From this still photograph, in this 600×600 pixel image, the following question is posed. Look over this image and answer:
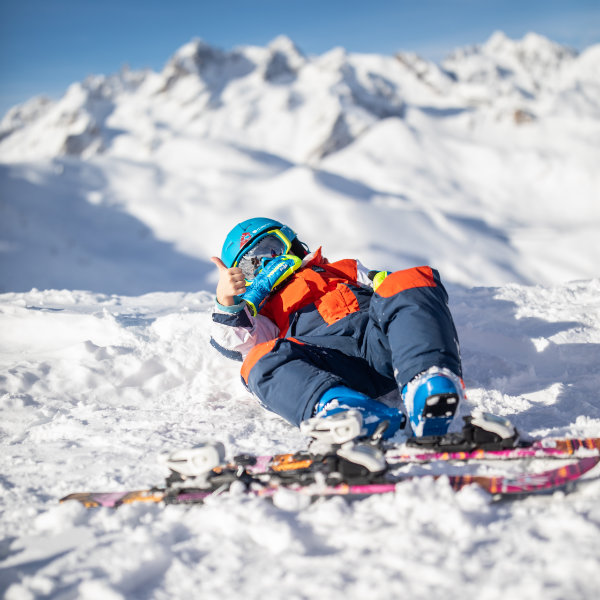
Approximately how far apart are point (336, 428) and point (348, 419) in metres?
0.05

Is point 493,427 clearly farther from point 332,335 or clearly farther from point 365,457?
point 332,335

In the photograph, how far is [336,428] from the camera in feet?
5.27

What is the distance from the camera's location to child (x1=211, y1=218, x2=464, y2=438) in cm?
187

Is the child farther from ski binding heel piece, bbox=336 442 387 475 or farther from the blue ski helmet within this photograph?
ski binding heel piece, bbox=336 442 387 475

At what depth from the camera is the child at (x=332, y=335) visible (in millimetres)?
1867

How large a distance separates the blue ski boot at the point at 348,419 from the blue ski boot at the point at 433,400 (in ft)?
0.33

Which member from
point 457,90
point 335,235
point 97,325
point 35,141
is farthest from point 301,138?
point 97,325

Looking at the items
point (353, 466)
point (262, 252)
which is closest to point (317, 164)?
point (262, 252)

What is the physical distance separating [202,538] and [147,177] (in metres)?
22.9

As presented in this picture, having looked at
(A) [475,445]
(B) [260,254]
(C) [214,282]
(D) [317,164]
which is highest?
(D) [317,164]

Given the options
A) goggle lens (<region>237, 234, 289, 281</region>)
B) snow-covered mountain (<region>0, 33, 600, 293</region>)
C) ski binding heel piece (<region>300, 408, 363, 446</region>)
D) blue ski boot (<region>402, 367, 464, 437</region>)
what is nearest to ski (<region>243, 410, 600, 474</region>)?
ski binding heel piece (<region>300, 408, 363, 446</region>)

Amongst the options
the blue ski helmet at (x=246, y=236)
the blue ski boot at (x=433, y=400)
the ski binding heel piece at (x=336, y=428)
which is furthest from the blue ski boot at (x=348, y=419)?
the blue ski helmet at (x=246, y=236)

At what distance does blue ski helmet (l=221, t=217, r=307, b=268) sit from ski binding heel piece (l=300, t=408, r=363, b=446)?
1.44 m

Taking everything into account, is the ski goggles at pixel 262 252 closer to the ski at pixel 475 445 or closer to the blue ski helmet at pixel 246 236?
the blue ski helmet at pixel 246 236
